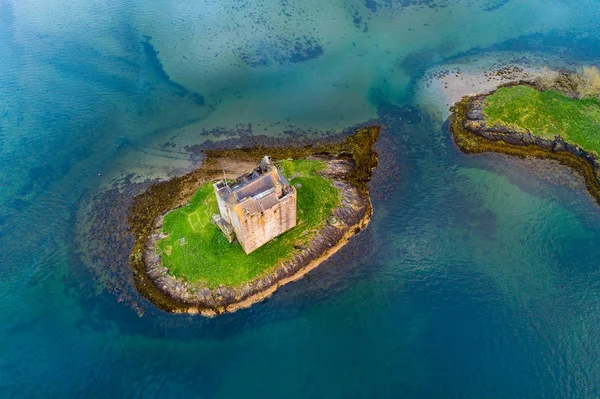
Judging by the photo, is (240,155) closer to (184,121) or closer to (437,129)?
(184,121)

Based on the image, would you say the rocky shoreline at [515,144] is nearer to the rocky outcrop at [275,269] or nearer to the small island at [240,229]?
the small island at [240,229]

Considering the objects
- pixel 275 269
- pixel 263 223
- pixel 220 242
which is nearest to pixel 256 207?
pixel 263 223

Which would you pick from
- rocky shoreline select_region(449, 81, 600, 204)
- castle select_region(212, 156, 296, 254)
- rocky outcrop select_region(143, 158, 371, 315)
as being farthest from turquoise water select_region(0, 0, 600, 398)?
castle select_region(212, 156, 296, 254)

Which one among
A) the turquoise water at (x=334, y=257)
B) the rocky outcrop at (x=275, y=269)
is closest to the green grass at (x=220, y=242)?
the rocky outcrop at (x=275, y=269)

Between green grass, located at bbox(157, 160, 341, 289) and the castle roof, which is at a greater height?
the castle roof

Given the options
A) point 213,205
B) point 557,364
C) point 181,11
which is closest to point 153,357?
point 213,205

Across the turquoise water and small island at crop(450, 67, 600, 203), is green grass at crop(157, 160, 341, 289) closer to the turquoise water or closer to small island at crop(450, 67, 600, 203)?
the turquoise water

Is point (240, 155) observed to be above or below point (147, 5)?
below
